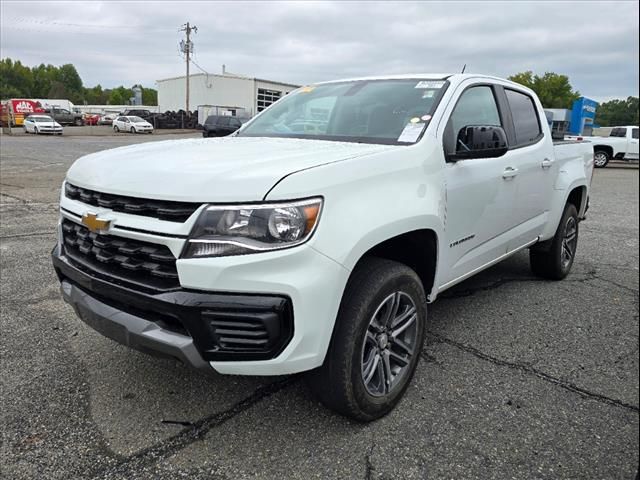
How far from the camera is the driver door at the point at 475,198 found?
10.1 feet

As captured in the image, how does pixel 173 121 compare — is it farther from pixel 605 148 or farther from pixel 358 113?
pixel 358 113

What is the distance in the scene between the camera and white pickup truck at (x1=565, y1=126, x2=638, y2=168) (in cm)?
2064

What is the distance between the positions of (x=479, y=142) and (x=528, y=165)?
125 cm

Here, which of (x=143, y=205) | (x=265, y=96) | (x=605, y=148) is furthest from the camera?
(x=265, y=96)

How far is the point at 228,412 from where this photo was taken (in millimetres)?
2672

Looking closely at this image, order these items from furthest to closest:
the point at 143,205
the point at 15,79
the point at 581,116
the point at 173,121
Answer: the point at 15,79, the point at 173,121, the point at 581,116, the point at 143,205

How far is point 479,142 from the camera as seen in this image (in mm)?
2957

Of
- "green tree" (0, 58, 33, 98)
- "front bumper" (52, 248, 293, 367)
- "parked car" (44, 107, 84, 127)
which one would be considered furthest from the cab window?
"green tree" (0, 58, 33, 98)

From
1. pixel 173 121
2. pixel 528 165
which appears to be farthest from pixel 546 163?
pixel 173 121

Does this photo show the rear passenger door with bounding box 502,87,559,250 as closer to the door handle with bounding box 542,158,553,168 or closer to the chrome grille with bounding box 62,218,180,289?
the door handle with bounding box 542,158,553,168

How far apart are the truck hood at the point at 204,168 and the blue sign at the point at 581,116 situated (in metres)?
31.4

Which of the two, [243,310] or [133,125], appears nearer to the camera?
[243,310]

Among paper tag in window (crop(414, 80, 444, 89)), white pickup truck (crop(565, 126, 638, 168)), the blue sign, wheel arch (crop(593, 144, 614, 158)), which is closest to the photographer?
paper tag in window (crop(414, 80, 444, 89))

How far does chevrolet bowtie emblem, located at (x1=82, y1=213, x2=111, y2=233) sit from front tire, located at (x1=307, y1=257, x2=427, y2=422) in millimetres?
1142
